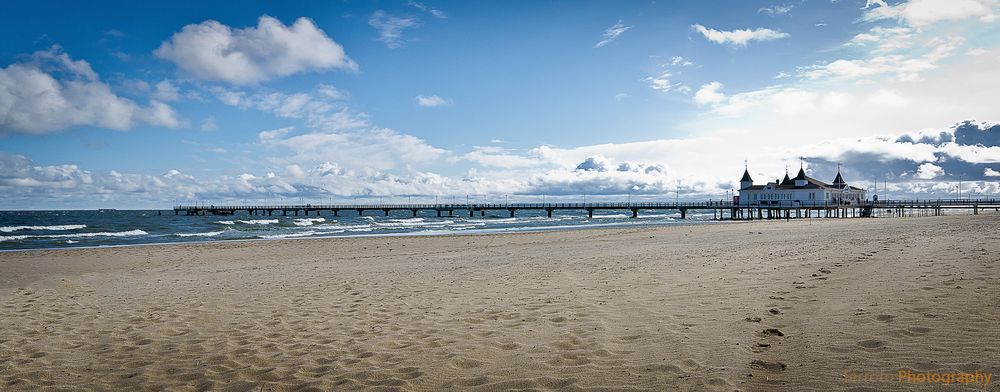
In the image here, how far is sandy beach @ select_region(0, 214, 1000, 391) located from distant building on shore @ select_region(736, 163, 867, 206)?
204 feet

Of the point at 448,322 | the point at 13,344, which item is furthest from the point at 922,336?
the point at 13,344

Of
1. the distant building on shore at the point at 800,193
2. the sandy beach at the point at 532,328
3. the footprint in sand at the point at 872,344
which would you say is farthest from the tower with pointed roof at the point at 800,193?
the footprint in sand at the point at 872,344

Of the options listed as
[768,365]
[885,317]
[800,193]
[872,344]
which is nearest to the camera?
[768,365]

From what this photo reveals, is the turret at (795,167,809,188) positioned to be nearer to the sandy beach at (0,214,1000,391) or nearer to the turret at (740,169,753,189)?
the turret at (740,169,753,189)

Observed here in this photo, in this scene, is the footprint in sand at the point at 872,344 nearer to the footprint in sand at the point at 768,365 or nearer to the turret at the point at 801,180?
the footprint in sand at the point at 768,365

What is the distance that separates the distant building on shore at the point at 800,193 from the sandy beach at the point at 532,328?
6209cm

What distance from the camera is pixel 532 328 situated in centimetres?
670

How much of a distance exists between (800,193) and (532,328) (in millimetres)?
73284

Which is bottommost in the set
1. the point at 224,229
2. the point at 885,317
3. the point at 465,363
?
the point at 224,229

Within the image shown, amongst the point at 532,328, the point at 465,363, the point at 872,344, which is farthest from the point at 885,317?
the point at 465,363

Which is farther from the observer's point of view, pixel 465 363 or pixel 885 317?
pixel 885 317

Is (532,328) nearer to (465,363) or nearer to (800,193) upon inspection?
(465,363)

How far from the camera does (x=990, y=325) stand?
18.4 ft

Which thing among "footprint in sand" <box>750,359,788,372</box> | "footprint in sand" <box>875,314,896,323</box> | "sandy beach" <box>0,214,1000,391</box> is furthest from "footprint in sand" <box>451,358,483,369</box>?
"footprint in sand" <box>875,314,896,323</box>
